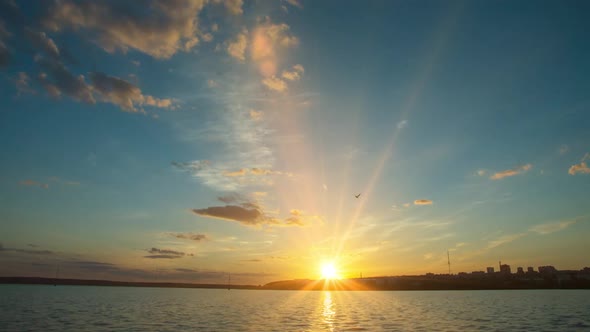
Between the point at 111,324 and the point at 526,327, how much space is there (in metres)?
73.0

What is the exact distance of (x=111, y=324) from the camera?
214ft

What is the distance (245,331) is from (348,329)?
17.2m

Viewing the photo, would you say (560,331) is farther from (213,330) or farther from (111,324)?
(111,324)

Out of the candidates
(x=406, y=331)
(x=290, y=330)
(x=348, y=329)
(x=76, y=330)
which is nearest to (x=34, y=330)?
(x=76, y=330)

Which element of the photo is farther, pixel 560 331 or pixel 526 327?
pixel 526 327

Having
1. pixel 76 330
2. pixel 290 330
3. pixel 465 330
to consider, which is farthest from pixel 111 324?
pixel 465 330

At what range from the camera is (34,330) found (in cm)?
5412

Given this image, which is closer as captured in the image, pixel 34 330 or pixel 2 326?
pixel 34 330

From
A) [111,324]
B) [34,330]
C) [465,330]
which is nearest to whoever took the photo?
[34,330]

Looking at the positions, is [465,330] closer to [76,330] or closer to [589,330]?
[589,330]

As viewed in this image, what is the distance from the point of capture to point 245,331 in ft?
191

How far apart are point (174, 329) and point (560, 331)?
2419 inches

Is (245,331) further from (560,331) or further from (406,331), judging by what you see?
(560,331)

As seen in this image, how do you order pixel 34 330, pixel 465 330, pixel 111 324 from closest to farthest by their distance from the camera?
pixel 34 330, pixel 465 330, pixel 111 324
